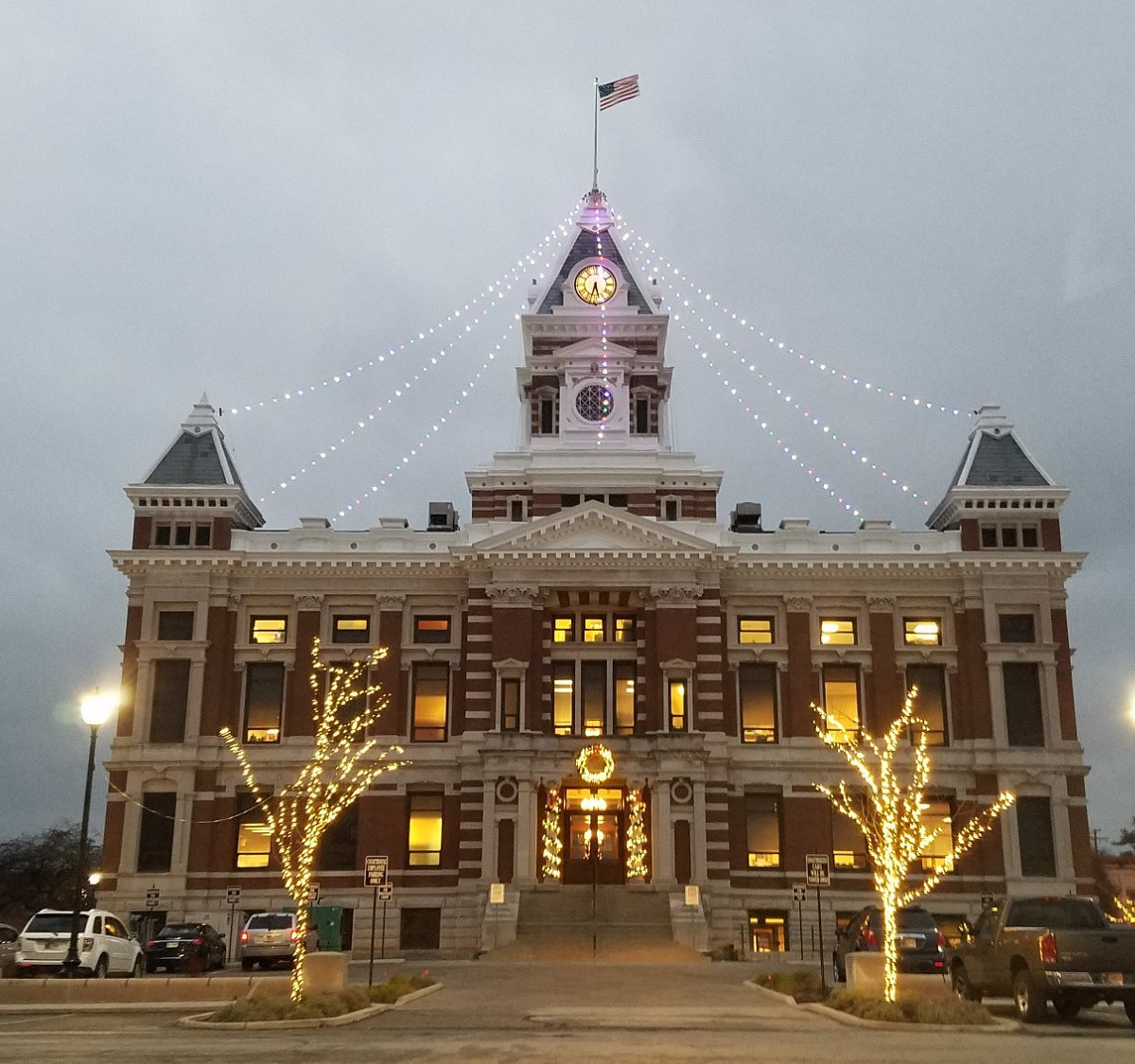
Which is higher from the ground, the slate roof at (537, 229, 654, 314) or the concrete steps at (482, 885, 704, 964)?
the slate roof at (537, 229, 654, 314)

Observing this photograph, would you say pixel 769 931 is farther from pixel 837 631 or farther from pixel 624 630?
pixel 624 630

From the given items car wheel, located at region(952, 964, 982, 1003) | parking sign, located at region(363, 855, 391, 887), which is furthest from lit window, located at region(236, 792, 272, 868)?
car wheel, located at region(952, 964, 982, 1003)

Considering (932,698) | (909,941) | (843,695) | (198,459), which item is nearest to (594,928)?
(843,695)

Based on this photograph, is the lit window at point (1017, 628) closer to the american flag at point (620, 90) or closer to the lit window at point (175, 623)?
the american flag at point (620, 90)

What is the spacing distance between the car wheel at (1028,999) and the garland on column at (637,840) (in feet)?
89.2

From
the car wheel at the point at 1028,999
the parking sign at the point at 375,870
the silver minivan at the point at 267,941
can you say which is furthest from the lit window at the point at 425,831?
the car wheel at the point at 1028,999

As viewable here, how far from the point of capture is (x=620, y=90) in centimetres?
5441

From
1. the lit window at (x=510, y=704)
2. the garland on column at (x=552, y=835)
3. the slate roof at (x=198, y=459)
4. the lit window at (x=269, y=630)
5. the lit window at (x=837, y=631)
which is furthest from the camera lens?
the slate roof at (x=198, y=459)

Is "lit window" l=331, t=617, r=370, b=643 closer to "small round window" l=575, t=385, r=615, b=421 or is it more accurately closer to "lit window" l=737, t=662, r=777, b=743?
"small round window" l=575, t=385, r=615, b=421

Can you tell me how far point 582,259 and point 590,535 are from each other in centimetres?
1600

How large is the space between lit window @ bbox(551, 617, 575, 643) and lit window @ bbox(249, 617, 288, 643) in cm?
1157

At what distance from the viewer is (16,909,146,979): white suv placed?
29719mm

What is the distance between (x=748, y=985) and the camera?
31.0 m

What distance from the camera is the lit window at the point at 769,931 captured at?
49.2 metres
